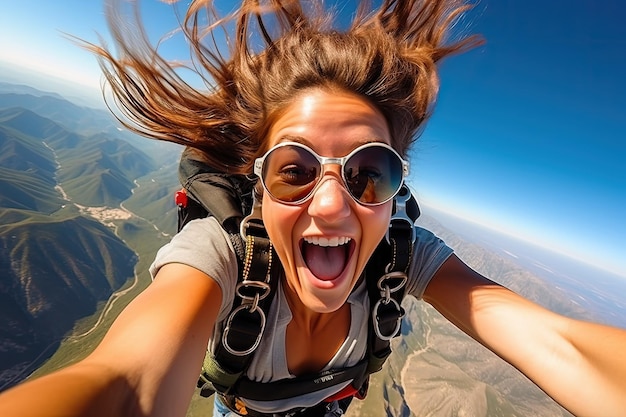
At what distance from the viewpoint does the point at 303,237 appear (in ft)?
7.42

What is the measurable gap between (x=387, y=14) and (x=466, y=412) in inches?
5348

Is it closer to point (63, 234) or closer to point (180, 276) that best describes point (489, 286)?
point (180, 276)

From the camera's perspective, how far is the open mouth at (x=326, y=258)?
240cm

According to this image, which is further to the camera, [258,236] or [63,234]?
[63,234]

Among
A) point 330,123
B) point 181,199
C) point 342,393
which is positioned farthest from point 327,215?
point 342,393

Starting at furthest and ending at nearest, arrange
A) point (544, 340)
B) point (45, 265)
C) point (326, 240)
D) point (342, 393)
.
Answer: point (45, 265) < point (342, 393) < point (326, 240) < point (544, 340)

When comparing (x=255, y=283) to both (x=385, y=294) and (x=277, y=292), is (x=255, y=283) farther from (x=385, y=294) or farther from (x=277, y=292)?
(x=385, y=294)

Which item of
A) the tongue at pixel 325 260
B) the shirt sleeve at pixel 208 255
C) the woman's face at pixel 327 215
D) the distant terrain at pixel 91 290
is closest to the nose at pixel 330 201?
the woman's face at pixel 327 215

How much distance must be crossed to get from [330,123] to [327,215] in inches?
27.0

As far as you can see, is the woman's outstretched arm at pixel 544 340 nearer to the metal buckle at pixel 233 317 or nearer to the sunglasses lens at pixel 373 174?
the sunglasses lens at pixel 373 174

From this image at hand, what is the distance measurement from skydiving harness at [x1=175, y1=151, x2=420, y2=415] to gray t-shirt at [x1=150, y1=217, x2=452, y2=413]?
0.07m

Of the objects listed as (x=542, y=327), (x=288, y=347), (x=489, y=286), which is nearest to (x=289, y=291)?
(x=288, y=347)

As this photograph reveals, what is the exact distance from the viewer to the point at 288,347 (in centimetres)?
269

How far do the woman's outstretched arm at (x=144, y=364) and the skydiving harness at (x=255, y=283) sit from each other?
33cm
